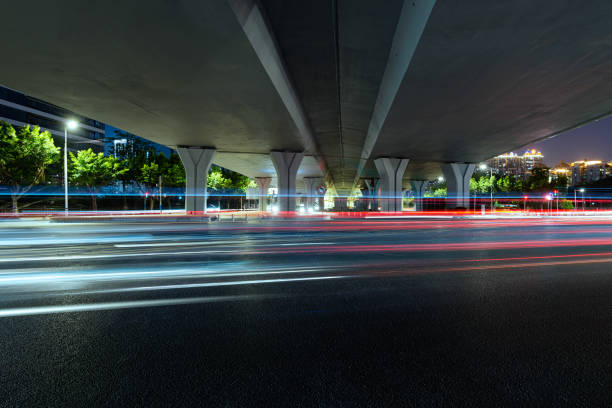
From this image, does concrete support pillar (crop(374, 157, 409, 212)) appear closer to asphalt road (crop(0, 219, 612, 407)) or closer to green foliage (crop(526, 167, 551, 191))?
asphalt road (crop(0, 219, 612, 407))

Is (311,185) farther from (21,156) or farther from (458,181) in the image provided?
(21,156)

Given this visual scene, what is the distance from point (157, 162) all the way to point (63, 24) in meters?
39.4

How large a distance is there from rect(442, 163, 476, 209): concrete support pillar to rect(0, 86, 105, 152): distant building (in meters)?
48.8

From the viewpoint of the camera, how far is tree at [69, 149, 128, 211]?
35219mm

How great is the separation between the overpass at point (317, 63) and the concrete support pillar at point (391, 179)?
11.6 meters

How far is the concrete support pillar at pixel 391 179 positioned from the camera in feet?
105

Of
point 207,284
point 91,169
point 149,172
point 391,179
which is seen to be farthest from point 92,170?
point 207,284

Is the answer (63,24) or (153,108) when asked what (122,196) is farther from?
(63,24)

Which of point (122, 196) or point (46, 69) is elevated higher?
point (46, 69)

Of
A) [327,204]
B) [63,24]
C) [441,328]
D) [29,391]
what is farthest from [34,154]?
[327,204]

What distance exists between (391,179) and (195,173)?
19955 mm

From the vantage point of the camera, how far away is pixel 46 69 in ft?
35.7

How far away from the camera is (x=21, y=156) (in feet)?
84.3

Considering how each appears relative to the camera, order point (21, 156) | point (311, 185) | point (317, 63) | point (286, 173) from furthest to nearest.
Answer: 1. point (311, 185)
2. point (286, 173)
3. point (21, 156)
4. point (317, 63)
